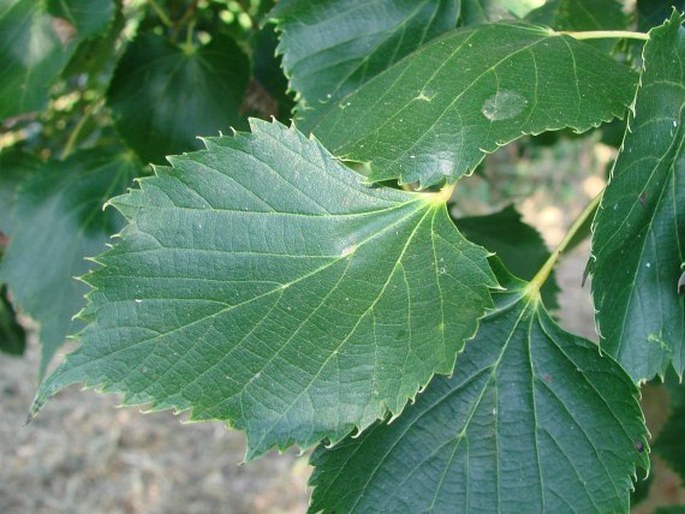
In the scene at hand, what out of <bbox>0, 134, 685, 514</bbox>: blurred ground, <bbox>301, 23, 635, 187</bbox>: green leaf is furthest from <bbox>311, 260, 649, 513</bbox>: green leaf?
<bbox>0, 134, 685, 514</bbox>: blurred ground

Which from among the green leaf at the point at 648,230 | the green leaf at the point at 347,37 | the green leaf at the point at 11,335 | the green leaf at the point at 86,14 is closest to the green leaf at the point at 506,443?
the green leaf at the point at 648,230

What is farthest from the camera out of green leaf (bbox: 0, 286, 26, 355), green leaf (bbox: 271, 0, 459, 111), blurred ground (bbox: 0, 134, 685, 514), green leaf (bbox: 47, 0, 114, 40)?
blurred ground (bbox: 0, 134, 685, 514)

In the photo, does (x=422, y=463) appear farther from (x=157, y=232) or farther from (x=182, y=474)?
(x=182, y=474)

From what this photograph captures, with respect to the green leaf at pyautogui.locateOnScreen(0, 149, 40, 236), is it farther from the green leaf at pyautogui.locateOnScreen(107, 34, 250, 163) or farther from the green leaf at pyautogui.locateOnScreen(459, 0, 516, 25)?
the green leaf at pyautogui.locateOnScreen(459, 0, 516, 25)

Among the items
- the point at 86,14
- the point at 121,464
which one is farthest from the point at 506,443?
the point at 121,464

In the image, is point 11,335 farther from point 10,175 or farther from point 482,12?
point 482,12

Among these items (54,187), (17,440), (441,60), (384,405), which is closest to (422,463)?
(384,405)
